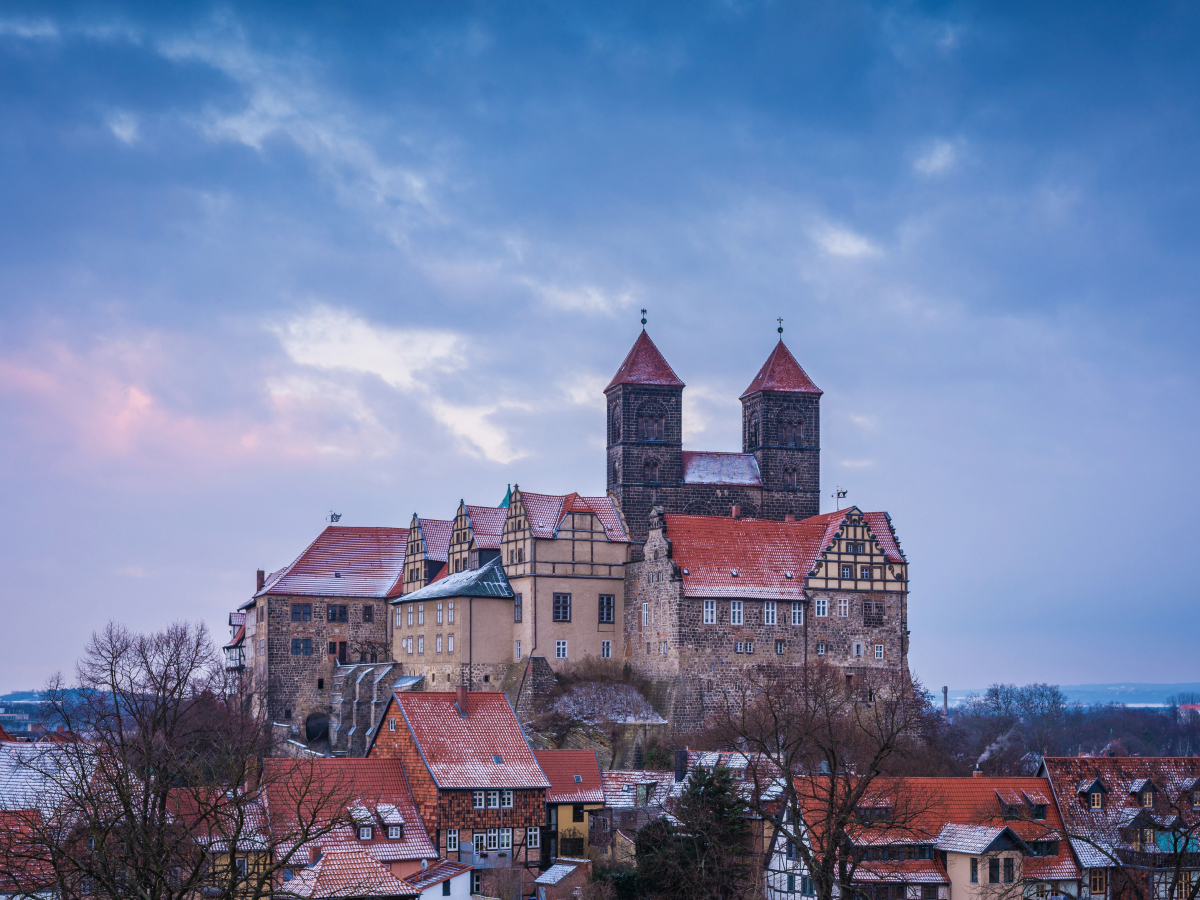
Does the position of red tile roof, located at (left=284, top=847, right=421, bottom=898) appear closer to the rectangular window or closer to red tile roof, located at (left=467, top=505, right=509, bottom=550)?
the rectangular window

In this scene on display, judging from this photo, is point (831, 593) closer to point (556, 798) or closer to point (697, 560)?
point (697, 560)

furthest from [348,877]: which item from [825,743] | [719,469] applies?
[719,469]

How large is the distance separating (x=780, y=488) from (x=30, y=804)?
2135 inches

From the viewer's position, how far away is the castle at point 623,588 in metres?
71.8

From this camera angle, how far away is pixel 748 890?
4806 centimetres

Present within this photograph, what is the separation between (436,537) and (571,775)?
2999 cm

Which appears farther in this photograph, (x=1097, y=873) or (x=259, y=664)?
(x=259, y=664)

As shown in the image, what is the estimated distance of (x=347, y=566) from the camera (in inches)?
3339

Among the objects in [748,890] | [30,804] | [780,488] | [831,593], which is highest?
[780,488]

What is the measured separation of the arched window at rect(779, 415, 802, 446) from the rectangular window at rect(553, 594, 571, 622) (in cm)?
1950

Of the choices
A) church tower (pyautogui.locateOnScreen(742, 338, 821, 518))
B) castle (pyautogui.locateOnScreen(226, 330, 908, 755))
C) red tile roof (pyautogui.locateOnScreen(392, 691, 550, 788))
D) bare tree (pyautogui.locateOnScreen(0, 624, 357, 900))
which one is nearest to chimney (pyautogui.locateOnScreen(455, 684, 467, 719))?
red tile roof (pyautogui.locateOnScreen(392, 691, 550, 788))

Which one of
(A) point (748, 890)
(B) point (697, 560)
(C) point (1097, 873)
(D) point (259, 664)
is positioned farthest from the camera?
(D) point (259, 664)

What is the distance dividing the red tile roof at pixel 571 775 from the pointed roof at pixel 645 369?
30840 mm

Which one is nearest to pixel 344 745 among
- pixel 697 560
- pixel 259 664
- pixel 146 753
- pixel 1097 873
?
pixel 259 664
